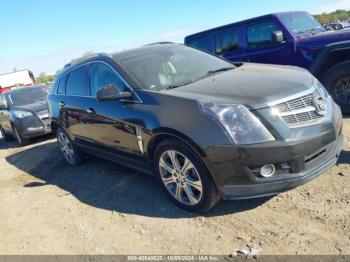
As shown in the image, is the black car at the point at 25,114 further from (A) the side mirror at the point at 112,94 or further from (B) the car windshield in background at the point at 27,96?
(A) the side mirror at the point at 112,94

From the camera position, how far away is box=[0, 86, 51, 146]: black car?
10152mm

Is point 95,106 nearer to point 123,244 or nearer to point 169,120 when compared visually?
point 169,120

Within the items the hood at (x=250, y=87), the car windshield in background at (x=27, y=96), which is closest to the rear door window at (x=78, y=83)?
the hood at (x=250, y=87)

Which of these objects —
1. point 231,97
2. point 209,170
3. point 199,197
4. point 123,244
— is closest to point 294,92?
point 231,97

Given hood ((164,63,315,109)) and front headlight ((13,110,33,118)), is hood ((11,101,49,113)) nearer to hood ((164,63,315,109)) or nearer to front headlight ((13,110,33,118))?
front headlight ((13,110,33,118))

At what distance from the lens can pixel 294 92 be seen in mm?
3916

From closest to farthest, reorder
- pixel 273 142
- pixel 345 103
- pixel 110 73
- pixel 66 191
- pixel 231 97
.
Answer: pixel 273 142, pixel 231 97, pixel 110 73, pixel 66 191, pixel 345 103

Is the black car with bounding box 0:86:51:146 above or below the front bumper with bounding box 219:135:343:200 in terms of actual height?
below

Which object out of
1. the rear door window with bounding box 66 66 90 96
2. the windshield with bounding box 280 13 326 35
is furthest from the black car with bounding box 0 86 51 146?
the windshield with bounding box 280 13 326 35

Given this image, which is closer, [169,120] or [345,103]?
[169,120]

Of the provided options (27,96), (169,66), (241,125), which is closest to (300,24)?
(169,66)

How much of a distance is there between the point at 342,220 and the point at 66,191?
12.3ft

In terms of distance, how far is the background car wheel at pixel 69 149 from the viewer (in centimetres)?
679

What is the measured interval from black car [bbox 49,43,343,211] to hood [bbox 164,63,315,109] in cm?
1
